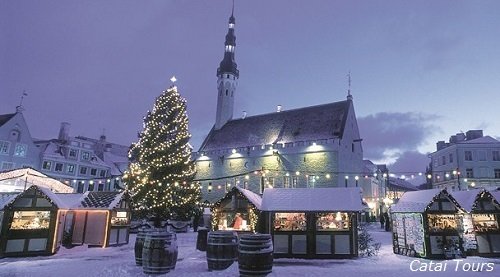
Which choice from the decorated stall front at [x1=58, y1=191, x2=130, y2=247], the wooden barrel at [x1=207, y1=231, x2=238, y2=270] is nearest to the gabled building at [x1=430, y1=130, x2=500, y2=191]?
the decorated stall front at [x1=58, y1=191, x2=130, y2=247]

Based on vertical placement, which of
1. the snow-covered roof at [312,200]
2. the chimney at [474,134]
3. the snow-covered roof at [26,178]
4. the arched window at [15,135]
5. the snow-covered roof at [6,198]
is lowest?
the snow-covered roof at [6,198]

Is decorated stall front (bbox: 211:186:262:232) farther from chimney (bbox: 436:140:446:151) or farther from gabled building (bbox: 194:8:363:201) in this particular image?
chimney (bbox: 436:140:446:151)

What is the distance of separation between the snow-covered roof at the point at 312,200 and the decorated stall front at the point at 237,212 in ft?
2.28

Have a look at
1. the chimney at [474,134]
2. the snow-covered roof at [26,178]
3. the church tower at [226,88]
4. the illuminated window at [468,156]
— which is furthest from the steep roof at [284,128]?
the snow-covered roof at [26,178]

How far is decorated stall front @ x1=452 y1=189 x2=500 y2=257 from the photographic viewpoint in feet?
50.9

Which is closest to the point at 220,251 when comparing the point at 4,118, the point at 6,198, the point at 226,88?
the point at 6,198

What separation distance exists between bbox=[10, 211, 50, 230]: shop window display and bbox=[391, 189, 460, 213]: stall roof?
53.9ft

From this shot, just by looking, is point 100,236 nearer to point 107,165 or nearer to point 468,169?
point 107,165

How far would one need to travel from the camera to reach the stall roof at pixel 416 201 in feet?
50.7

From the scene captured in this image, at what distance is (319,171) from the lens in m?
35.9

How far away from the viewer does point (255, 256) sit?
397 inches

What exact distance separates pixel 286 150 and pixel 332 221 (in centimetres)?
2320

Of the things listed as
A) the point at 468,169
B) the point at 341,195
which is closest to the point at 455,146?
the point at 468,169

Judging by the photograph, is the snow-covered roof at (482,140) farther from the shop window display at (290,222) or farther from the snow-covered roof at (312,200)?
the shop window display at (290,222)
